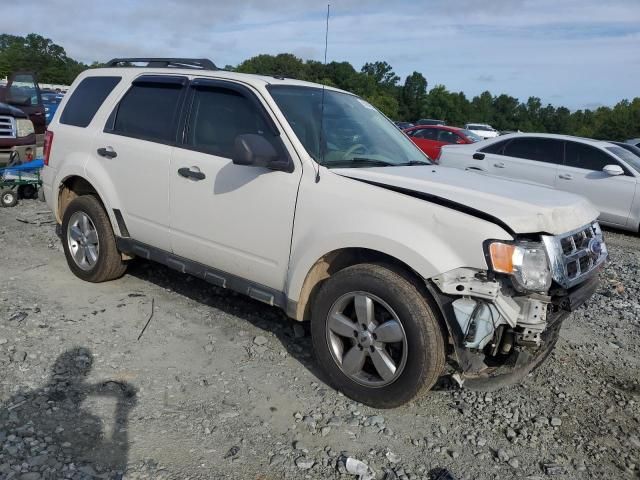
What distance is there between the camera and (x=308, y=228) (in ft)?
12.0

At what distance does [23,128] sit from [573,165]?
31.6 feet

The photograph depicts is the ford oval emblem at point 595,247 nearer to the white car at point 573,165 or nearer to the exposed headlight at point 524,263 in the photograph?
the exposed headlight at point 524,263

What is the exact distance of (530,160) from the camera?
33.3ft

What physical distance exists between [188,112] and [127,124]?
77 cm

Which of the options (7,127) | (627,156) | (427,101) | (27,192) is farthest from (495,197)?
(427,101)

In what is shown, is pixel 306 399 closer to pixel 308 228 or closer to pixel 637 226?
pixel 308 228

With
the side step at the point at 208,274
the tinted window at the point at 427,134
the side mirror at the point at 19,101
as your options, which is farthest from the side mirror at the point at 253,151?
the tinted window at the point at 427,134

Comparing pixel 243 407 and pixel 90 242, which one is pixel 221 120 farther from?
pixel 243 407

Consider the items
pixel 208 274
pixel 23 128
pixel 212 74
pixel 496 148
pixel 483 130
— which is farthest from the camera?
pixel 483 130

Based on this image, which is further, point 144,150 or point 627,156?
point 627,156

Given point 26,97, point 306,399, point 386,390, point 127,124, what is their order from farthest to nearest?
point 26,97 < point 127,124 < point 306,399 < point 386,390

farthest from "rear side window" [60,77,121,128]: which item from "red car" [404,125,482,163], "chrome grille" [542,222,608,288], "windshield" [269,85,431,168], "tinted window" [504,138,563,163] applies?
"red car" [404,125,482,163]

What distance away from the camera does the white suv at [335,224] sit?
10.1 feet

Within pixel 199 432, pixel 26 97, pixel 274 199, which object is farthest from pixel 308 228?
pixel 26 97
